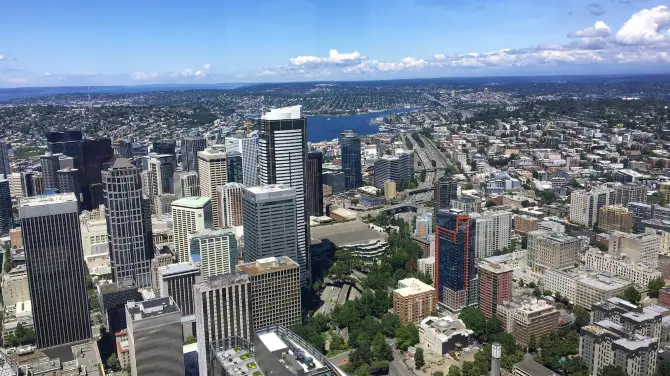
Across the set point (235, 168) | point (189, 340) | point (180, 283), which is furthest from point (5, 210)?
point (189, 340)

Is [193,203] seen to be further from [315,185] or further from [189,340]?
[315,185]

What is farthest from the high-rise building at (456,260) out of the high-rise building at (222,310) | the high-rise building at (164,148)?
the high-rise building at (164,148)

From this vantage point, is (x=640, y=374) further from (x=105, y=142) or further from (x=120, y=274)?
(x=105, y=142)

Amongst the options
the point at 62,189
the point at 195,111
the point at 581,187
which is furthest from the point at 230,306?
the point at 195,111

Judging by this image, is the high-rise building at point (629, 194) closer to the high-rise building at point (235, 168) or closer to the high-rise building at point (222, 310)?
the high-rise building at point (235, 168)

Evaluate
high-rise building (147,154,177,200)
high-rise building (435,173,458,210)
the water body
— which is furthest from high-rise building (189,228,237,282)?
the water body

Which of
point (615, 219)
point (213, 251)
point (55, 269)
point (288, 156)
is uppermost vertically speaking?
point (288, 156)
